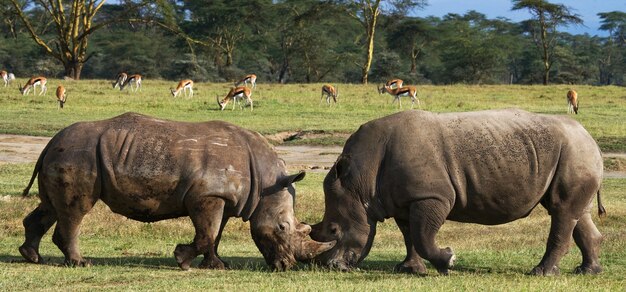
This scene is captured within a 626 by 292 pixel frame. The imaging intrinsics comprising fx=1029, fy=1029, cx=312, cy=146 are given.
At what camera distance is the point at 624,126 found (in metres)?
29.9

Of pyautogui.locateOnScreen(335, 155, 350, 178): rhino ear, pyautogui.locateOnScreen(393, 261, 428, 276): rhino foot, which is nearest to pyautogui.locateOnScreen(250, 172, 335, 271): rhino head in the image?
pyautogui.locateOnScreen(335, 155, 350, 178): rhino ear

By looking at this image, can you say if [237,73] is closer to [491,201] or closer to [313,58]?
[313,58]

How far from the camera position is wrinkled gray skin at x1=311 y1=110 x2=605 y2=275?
10047 mm

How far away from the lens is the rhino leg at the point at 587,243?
1039cm

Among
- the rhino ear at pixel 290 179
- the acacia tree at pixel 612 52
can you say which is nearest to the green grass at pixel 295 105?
the rhino ear at pixel 290 179

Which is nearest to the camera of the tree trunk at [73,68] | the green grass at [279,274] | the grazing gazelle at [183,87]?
the green grass at [279,274]

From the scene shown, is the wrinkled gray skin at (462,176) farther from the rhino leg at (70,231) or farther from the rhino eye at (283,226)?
the rhino leg at (70,231)

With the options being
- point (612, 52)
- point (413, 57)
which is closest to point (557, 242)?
point (413, 57)

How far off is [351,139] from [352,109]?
2590 centimetres

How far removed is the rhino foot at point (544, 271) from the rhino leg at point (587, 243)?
360 mm

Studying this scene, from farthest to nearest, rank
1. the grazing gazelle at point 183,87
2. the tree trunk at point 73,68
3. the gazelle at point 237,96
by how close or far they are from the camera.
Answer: the tree trunk at point 73,68, the grazing gazelle at point 183,87, the gazelle at point 237,96

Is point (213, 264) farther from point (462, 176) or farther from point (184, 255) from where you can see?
point (462, 176)

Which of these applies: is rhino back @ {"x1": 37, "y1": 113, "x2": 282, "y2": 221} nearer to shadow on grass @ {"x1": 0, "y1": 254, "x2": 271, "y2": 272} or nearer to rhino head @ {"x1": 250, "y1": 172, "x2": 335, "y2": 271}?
rhino head @ {"x1": 250, "y1": 172, "x2": 335, "y2": 271}

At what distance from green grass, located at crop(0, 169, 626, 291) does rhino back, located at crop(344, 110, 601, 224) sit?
2.38 feet
